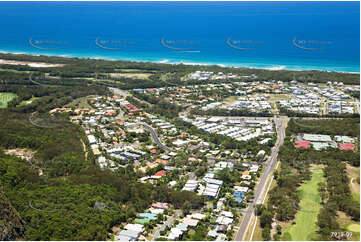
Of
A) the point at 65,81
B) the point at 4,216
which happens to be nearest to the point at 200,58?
the point at 65,81

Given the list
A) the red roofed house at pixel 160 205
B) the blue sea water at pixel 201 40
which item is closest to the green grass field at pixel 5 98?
the blue sea water at pixel 201 40

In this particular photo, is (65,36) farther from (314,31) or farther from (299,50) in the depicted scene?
(314,31)

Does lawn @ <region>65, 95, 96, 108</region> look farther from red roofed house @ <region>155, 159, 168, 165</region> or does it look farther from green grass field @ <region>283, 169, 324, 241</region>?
green grass field @ <region>283, 169, 324, 241</region>

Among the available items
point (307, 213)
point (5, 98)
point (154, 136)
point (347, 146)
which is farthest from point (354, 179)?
point (5, 98)

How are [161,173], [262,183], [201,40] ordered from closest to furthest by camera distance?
[262,183], [161,173], [201,40]

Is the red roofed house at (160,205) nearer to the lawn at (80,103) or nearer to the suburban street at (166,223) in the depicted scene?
the suburban street at (166,223)

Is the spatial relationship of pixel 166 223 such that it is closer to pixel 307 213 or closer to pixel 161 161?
pixel 307 213
